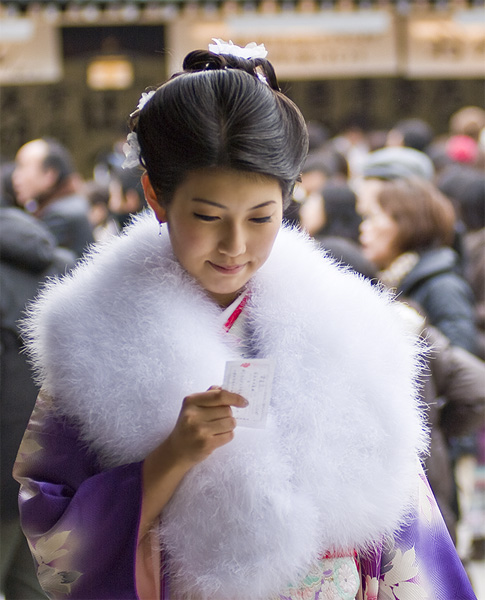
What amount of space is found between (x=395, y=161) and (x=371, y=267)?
1.67 m

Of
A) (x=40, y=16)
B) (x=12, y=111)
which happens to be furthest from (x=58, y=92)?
(x=40, y=16)

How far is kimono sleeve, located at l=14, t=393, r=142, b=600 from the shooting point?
4.62ft

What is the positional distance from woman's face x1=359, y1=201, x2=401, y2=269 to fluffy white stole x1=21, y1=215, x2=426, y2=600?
2.20 m

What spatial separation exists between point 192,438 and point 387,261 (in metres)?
2.59

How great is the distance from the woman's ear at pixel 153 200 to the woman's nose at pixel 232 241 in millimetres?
164

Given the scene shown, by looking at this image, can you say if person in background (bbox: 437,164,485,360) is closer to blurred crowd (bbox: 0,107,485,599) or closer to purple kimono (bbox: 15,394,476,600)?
blurred crowd (bbox: 0,107,485,599)

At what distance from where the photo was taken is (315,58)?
8.69m

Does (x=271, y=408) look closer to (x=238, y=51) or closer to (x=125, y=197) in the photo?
(x=238, y=51)

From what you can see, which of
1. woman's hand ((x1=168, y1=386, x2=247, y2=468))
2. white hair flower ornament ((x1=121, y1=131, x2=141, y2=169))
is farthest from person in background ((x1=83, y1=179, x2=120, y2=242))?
woman's hand ((x1=168, y1=386, x2=247, y2=468))

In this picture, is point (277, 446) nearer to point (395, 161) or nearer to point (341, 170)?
point (395, 161)

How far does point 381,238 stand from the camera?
3738mm

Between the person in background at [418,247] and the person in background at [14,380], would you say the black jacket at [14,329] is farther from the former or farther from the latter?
the person in background at [418,247]

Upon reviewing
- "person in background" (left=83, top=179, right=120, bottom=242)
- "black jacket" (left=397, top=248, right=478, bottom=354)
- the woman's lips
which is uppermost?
the woman's lips

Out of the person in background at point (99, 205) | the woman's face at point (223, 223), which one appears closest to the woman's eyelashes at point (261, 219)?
the woman's face at point (223, 223)
